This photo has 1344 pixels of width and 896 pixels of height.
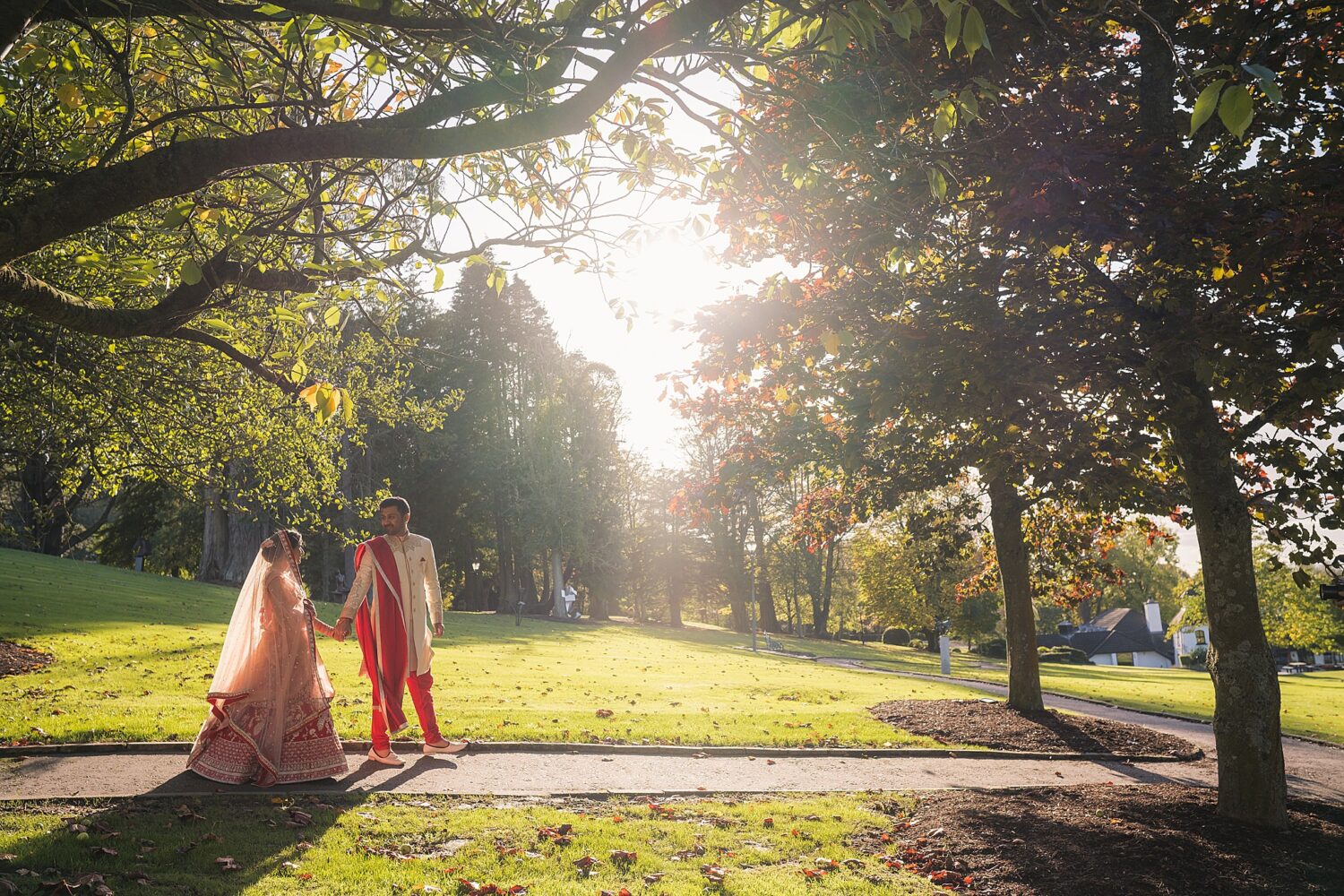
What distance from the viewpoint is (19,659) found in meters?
12.5

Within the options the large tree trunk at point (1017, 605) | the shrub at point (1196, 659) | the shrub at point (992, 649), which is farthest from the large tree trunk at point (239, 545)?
the shrub at point (1196, 659)

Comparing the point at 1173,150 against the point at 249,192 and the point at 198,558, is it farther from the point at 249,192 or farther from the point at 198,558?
the point at 198,558

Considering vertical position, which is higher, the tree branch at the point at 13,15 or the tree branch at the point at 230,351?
the tree branch at the point at 13,15

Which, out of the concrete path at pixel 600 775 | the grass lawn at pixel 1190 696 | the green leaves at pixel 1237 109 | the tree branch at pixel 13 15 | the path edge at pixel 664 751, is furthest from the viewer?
the grass lawn at pixel 1190 696

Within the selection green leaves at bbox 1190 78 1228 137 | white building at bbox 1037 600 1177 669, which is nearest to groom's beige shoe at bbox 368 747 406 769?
green leaves at bbox 1190 78 1228 137

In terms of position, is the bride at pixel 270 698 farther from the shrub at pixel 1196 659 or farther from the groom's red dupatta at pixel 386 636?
the shrub at pixel 1196 659

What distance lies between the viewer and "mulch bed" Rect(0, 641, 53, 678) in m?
11.9

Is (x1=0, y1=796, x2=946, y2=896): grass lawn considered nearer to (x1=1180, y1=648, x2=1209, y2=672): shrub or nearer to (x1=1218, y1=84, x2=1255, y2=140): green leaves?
(x1=1218, y1=84, x2=1255, y2=140): green leaves

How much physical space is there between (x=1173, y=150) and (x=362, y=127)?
6614 mm

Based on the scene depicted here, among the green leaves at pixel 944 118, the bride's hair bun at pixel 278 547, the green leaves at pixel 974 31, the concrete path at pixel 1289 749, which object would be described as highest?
the green leaves at pixel 944 118

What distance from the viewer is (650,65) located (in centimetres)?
525

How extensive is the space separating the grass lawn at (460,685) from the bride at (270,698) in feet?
5.93

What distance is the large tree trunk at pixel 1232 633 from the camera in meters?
6.91

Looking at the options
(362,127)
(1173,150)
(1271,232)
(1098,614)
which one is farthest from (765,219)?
(1098,614)
